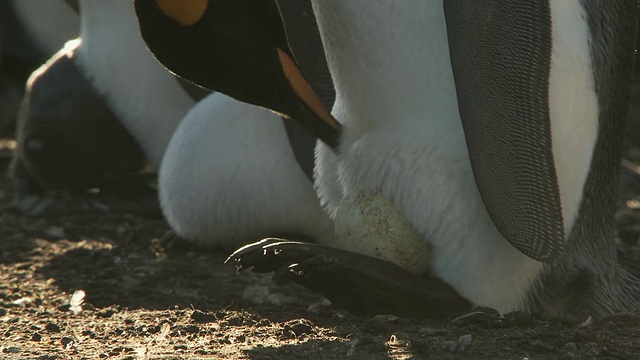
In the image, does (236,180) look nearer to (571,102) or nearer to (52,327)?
(52,327)

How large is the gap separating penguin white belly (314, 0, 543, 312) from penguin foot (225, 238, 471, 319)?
0.05 m

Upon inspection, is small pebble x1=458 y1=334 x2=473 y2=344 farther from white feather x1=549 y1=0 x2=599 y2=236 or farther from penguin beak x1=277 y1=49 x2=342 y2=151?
penguin beak x1=277 y1=49 x2=342 y2=151

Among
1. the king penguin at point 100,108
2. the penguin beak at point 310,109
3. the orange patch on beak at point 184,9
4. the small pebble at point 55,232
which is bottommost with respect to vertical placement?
the small pebble at point 55,232

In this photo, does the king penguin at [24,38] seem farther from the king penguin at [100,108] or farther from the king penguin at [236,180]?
the king penguin at [236,180]

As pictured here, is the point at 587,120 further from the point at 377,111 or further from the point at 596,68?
the point at 377,111

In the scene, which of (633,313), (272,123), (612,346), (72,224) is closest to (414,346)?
(612,346)

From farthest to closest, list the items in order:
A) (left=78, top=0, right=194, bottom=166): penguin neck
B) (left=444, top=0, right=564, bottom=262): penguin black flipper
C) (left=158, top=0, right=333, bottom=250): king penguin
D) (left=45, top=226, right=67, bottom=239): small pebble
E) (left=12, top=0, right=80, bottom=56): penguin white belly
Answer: (left=12, top=0, right=80, bottom=56): penguin white belly → (left=78, top=0, right=194, bottom=166): penguin neck → (left=45, top=226, right=67, bottom=239): small pebble → (left=158, top=0, right=333, bottom=250): king penguin → (left=444, top=0, right=564, bottom=262): penguin black flipper

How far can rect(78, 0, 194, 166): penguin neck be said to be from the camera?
4.20 m

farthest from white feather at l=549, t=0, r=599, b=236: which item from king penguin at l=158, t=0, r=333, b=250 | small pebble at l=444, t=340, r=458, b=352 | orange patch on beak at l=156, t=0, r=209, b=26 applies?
king penguin at l=158, t=0, r=333, b=250

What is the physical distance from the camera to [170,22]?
2.50 m

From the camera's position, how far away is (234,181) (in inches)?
137

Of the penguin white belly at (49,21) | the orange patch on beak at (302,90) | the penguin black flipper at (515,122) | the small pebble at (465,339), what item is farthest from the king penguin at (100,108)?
the small pebble at (465,339)

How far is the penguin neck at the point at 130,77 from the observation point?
4203 millimetres

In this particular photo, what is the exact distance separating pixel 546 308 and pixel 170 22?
100cm
